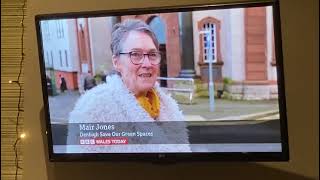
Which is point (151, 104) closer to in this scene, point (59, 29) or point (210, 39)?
point (210, 39)

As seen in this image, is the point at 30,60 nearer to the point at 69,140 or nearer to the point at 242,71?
the point at 69,140

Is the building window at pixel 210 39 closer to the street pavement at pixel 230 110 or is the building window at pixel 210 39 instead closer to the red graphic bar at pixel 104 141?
the street pavement at pixel 230 110

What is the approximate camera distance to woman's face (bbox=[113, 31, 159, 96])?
6.43 ft

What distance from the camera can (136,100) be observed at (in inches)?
79.3

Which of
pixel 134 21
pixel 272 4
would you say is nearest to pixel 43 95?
pixel 134 21

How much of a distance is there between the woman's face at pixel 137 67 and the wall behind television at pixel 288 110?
0.84 feet

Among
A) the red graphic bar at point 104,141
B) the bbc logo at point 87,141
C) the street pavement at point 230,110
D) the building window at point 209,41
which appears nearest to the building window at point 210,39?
the building window at point 209,41

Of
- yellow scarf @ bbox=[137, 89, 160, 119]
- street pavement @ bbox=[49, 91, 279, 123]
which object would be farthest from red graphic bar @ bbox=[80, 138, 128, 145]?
street pavement @ bbox=[49, 91, 279, 123]

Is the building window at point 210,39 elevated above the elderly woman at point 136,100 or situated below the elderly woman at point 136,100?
above

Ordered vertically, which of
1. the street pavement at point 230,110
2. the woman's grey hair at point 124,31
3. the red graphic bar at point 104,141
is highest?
the woman's grey hair at point 124,31

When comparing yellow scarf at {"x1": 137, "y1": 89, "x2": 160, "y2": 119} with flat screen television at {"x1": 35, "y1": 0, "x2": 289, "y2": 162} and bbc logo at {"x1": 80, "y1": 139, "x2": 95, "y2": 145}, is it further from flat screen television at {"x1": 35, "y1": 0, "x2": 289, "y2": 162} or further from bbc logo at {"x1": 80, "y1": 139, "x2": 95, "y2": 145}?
bbc logo at {"x1": 80, "y1": 139, "x2": 95, "y2": 145}

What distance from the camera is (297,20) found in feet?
6.66

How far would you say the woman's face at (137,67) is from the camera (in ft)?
6.43

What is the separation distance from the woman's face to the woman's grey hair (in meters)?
0.01
